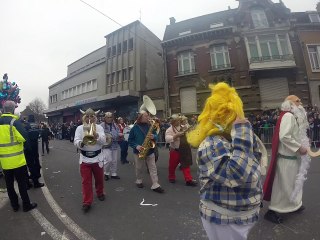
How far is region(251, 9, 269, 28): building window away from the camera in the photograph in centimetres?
1962

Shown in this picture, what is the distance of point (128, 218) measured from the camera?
158 inches

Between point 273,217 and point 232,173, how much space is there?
107 inches

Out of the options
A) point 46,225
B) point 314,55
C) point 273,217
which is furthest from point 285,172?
point 314,55

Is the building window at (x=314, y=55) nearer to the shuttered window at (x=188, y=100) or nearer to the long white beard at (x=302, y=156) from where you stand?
the shuttered window at (x=188, y=100)

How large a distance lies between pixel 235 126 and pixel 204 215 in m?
0.76

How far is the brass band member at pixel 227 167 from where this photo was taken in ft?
5.24

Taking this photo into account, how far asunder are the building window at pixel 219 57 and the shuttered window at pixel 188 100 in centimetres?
285

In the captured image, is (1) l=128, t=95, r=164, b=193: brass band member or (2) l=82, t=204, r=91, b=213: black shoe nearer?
(2) l=82, t=204, r=91, b=213: black shoe

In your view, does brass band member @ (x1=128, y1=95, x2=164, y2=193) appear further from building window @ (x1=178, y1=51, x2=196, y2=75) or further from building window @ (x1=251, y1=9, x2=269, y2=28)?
building window @ (x1=251, y1=9, x2=269, y2=28)

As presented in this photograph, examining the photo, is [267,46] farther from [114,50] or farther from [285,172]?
[285,172]

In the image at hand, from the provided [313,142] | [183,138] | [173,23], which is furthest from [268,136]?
[173,23]

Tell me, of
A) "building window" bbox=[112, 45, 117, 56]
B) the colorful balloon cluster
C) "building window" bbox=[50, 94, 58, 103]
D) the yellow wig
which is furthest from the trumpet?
"building window" bbox=[50, 94, 58, 103]

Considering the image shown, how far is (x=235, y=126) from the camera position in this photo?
1.66 metres

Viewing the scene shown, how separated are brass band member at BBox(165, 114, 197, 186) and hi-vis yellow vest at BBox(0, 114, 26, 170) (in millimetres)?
3380
